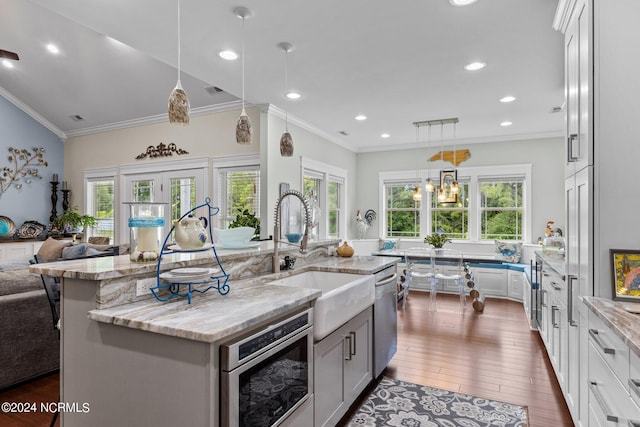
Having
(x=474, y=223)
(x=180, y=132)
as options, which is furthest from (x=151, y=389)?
(x=474, y=223)

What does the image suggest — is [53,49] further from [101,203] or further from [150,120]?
[101,203]

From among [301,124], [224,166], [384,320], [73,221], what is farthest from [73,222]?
[384,320]

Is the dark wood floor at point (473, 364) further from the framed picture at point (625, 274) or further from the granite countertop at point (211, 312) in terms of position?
the granite countertop at point (211, 312)

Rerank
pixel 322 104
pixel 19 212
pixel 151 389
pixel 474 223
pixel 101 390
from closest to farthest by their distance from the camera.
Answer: pixel 151 389, pixel 101 390, pixel 322 104, pixel 19 212, pixel 474 223

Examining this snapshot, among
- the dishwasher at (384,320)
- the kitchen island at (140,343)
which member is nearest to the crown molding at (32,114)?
the kitchen island at (140,343)

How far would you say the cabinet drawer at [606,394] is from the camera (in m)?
1.33

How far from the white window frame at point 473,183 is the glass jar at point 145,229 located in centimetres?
598

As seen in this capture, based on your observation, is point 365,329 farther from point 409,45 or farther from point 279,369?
point 409,45

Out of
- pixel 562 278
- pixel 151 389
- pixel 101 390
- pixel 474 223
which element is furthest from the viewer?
pixel 474 223

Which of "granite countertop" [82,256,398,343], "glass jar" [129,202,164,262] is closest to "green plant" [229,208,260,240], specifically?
"granite countertop" [82,256,398,343]

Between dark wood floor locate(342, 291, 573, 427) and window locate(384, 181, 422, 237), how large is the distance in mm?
2477

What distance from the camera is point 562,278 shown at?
2461mm

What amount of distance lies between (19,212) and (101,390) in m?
6.48

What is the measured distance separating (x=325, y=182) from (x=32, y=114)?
5459mm
